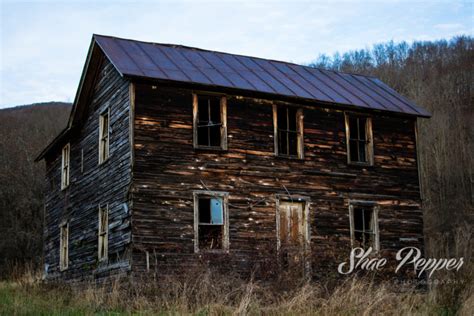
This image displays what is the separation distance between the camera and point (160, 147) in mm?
17062

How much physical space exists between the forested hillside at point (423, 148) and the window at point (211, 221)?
12.5 metres

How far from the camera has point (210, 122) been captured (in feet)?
59.0

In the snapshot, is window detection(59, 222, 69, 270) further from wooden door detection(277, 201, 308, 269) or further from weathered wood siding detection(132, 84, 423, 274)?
wooden door detection(277, 201, 308, 269)

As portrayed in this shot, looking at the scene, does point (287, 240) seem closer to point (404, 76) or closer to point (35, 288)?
point (35, 288)

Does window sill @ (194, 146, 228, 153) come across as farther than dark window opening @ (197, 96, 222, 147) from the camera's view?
No

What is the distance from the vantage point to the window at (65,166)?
2269cm

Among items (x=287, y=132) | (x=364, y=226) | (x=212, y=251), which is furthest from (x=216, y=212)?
(x=364, y=226)

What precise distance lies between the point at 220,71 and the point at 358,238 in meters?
6.51

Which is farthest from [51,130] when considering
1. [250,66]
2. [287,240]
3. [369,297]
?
[369,297]

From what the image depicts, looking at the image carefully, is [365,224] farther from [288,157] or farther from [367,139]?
A: [288,157]

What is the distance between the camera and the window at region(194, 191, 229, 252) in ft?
55.9

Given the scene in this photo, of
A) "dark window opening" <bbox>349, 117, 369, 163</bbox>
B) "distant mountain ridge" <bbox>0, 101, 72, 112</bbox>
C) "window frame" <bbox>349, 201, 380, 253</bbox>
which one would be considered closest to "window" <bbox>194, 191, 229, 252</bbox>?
"window frame" <bbox>349, 201, 380, 253</bbox>

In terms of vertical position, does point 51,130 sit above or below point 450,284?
above

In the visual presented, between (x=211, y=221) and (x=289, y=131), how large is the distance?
3.76 m
